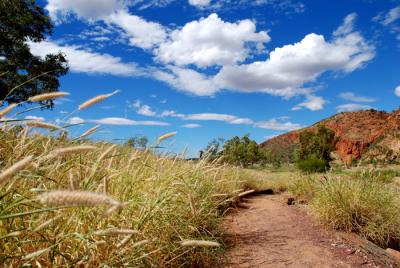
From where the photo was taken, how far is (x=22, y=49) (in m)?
18.2

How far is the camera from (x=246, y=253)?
4699 mm

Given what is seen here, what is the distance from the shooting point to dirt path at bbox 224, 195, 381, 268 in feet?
15.1

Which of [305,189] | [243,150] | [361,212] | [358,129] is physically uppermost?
[358,129]

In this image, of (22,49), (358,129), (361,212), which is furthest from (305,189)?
(358,129)

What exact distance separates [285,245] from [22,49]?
662 inches

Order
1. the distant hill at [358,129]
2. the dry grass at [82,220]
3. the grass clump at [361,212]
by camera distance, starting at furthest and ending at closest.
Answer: the distant hill at [358,129], the grass clump at [361,212], the dry grass at [82,220]

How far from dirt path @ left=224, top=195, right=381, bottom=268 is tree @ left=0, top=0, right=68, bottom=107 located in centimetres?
1349

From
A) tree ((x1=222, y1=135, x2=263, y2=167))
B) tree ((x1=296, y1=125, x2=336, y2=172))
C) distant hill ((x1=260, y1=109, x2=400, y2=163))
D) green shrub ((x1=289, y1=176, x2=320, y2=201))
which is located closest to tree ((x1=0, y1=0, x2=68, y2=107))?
green shrub ((x1=289, y1=176, x2=320, y2=201))

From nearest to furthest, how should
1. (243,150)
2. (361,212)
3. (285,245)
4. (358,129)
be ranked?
1. (285,245)
2. (361,212)
3. (243,150)
4. (358,129)

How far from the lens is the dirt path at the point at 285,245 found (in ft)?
15.1

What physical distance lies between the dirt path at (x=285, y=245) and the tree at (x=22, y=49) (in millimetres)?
13495

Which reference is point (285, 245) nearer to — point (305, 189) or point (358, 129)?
point (305, 189)

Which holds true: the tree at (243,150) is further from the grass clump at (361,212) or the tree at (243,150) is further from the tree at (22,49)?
the grass clump at (361,212)

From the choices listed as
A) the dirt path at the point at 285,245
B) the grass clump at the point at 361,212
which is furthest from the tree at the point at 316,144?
the dirt path at the point at 285,245
